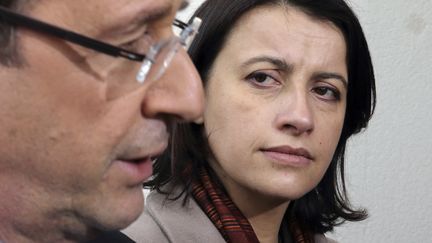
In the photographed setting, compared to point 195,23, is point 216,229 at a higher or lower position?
lower

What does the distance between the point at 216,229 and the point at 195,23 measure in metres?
0.47

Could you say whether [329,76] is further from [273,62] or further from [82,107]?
[82,107]

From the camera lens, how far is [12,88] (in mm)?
743

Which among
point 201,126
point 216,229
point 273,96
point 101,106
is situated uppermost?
point 101,106

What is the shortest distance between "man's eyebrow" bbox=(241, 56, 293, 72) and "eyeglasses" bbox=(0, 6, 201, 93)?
33 centimetres

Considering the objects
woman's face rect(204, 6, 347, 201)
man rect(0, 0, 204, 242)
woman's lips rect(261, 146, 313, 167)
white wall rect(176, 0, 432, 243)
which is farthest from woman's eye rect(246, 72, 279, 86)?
white wall rect(176, 0, 432, 243)

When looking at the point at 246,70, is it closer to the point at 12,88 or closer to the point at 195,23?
the point at 195,23

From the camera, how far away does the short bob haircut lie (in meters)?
1.25

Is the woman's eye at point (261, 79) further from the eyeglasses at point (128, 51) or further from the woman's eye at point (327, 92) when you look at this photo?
the eyeglasses at point (128, 51)

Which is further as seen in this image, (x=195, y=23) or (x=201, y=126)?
(x=201, y=126)

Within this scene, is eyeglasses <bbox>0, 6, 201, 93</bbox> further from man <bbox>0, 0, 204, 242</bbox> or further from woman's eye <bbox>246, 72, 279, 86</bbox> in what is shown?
woman's eye <bbox>246, 72, 279, 86</bbox>

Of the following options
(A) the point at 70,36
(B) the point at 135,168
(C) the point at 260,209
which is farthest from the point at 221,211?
(A) the point at 70,36

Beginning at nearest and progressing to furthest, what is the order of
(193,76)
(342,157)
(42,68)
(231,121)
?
(42,68) → (193,76) → (231,121) → (342,157)

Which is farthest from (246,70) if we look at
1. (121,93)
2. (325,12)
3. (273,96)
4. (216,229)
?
(121,93)
